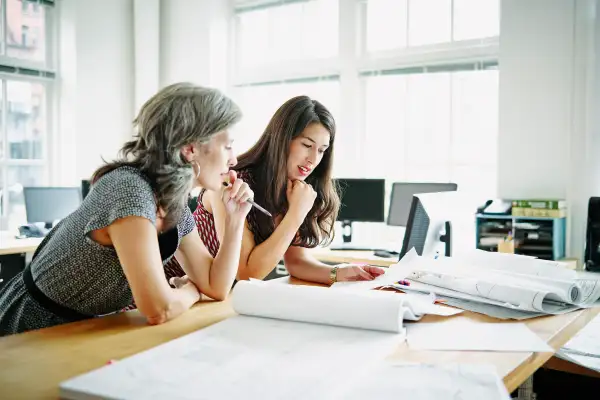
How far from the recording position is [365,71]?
4.32 m

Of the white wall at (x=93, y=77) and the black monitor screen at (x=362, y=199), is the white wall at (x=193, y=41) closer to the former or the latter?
the white wall at (x=93, y=77)

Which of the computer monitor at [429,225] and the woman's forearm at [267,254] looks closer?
the computer monitor at [429,225]

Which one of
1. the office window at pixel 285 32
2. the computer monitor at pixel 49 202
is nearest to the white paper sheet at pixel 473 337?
the computer monitor at pixel 49 202

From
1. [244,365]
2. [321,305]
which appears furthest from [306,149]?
[244,365]

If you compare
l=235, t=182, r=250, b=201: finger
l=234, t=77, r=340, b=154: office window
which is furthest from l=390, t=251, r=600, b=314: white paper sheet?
l=234, t=77, r=340, b=154: office window

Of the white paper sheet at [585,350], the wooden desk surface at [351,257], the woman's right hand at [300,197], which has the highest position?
the woman's right hand at [300,197]

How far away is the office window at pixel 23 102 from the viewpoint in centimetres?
440

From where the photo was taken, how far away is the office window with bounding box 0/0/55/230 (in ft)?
14.4

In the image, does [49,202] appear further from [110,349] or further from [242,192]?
[110,349]

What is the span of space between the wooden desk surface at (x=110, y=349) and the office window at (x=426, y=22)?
2.92 meters

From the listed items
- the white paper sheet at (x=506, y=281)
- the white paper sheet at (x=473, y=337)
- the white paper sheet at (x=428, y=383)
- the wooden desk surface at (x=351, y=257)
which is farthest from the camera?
the wooden desk surface at (x=351, y=257)

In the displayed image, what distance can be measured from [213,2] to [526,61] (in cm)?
268

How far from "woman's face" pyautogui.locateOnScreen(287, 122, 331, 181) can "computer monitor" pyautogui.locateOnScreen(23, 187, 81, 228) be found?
2.55 m

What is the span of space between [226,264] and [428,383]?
816mm
